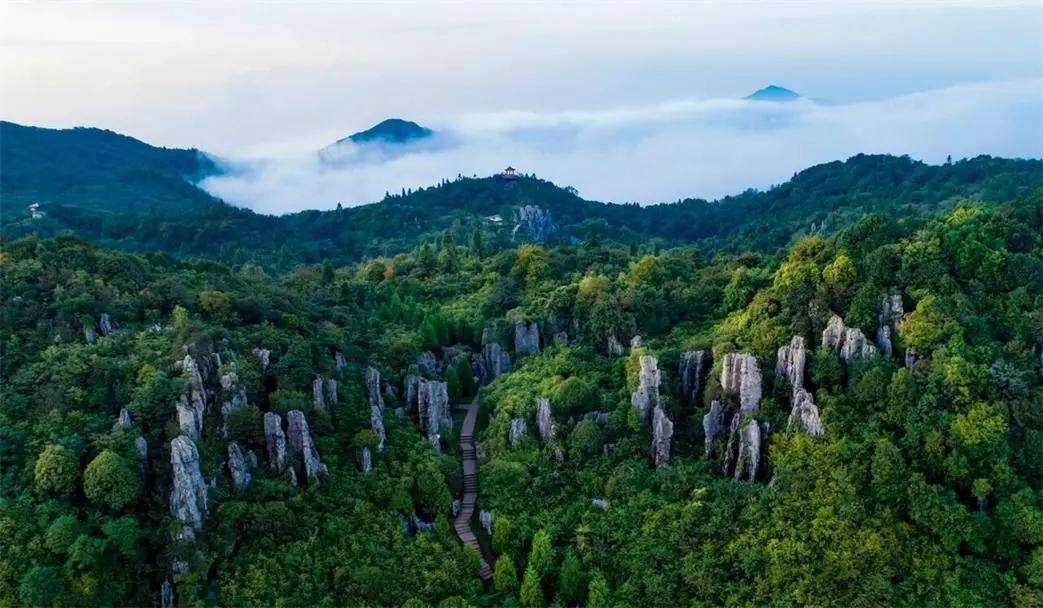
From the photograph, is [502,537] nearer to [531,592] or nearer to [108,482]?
[531,592]

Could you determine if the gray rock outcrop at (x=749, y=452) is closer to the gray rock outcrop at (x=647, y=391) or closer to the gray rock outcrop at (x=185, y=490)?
the gray rock outcrop at (x=647, y=391)

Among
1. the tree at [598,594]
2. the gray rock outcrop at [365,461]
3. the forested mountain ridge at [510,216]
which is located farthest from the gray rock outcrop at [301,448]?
the forested mountain ridge at [510,216]

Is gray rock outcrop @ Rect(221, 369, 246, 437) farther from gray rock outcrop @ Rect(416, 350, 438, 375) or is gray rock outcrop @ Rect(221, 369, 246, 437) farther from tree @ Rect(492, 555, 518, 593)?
tree @ Rect(492, 555, 518, 593)

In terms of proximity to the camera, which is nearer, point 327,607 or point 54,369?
point 327,607

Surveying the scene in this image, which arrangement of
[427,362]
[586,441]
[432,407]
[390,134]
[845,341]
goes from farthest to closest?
[390,134] < [427,362] < [432,407] < [586,441] < [845,341]

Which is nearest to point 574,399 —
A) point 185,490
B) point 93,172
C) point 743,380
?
point 743,380

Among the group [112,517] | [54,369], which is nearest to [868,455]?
[112,517]

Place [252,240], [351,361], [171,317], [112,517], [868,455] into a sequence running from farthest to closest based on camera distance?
[252,240] → [351,361] → [171,317] → [868,455] → [112,517]

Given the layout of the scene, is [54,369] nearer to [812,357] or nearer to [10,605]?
[10,605]

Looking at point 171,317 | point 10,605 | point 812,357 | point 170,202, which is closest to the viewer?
point 10,605
